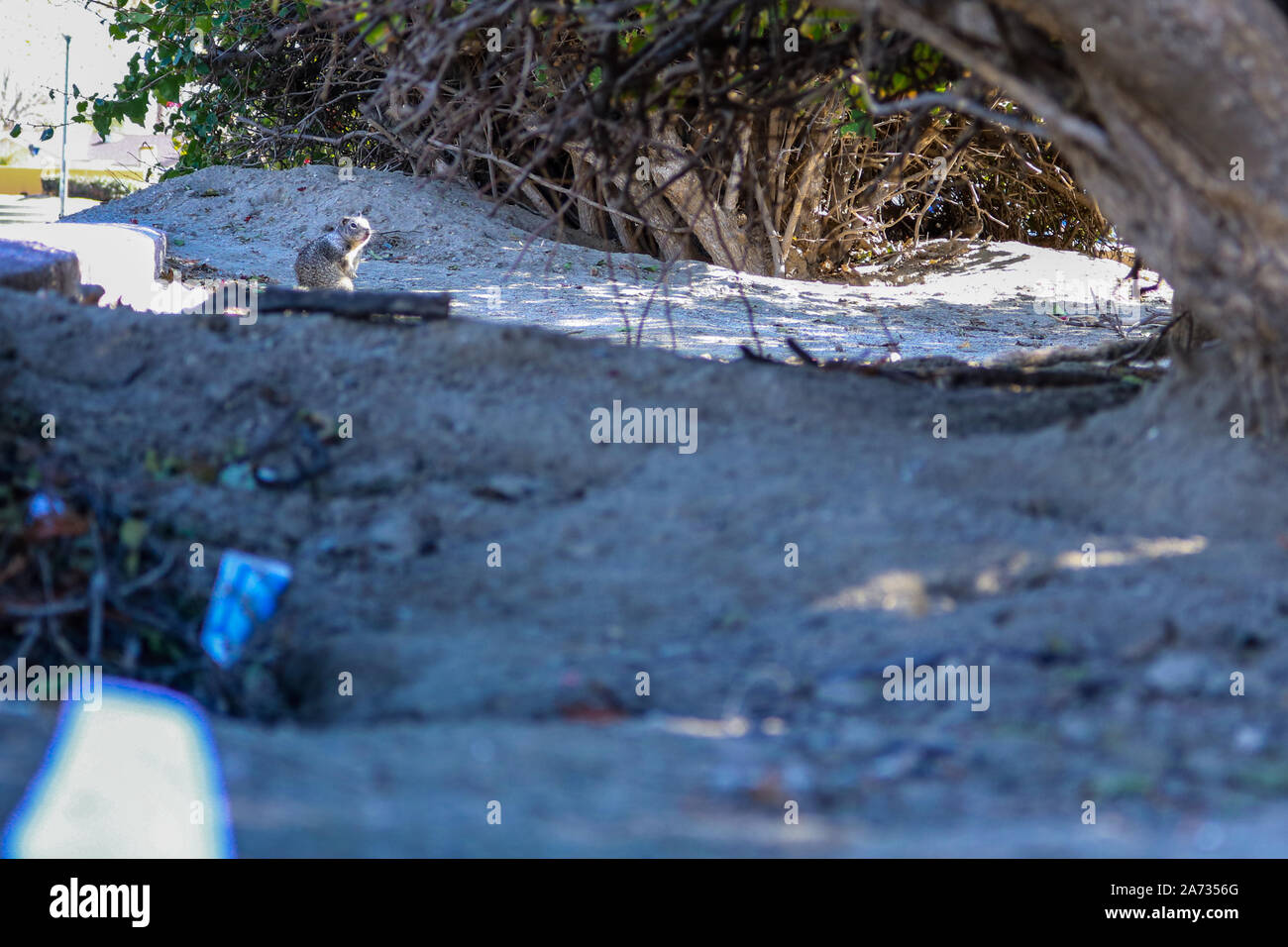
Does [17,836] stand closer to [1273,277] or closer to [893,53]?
[1273,277]

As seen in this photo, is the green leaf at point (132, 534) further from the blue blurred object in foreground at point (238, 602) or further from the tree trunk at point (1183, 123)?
the tree trunk at point (1183, 123)

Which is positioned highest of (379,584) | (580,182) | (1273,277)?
(580,182)

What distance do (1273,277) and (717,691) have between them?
5.73ft

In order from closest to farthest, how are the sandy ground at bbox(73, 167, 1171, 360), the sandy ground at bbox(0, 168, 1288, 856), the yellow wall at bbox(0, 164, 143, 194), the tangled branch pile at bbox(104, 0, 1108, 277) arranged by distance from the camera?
1. the sandy ground at bbox(0, 168, 1288, 856)
2. the sandy ground at bbox(73, 167, 1171, 360)
3. the tangled branch pile at bbox(104, 0, 1108, 277)
4. the yellow wall at bbox(0, 164, 143, 194)

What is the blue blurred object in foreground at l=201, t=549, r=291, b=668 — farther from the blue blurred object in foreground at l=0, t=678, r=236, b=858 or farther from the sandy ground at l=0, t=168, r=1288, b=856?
the blue blurred object in foreground at l=0, t=678, r=236, b=858

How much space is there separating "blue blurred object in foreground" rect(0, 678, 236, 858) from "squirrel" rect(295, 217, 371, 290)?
610 cm

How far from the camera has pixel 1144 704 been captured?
85.5 inches

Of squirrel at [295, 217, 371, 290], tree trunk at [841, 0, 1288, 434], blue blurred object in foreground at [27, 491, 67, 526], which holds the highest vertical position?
squirrel at [295, 217, 371, 290]

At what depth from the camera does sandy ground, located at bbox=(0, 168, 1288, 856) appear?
5.92 feet

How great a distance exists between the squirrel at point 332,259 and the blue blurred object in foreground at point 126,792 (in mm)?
6101

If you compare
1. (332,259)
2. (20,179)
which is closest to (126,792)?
(332,259)

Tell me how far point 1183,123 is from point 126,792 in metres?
2.69

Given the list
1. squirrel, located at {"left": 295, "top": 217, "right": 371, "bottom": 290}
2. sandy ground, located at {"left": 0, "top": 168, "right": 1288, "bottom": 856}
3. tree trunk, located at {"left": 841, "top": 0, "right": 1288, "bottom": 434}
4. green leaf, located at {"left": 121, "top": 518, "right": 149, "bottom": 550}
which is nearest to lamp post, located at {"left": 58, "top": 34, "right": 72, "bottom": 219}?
squirrel, located at {"left": 295, "top": 217, "right": 371, "bottom": 290}
